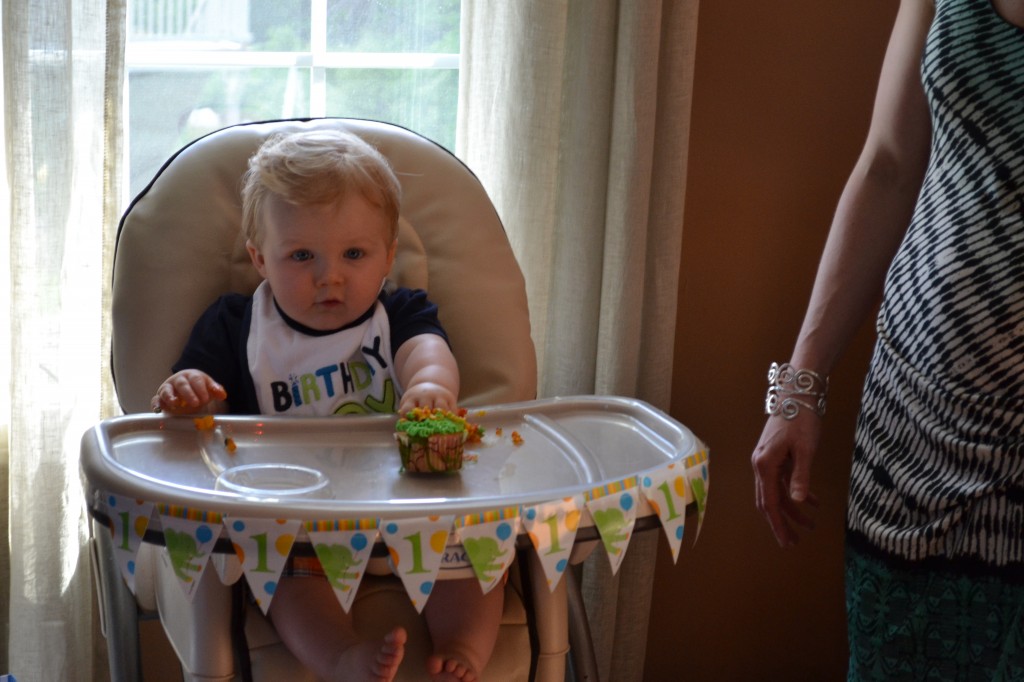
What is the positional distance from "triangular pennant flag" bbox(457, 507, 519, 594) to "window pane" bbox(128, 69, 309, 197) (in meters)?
1.04

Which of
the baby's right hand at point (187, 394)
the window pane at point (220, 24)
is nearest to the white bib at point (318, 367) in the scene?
the baby's right hand at point (187, 394)

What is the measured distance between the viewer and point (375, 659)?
98 centimetres

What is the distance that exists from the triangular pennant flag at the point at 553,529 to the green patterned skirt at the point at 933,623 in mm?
326

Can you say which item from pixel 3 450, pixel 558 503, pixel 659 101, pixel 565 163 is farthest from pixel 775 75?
pixel 3 450

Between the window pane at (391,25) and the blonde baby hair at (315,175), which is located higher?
the window pane at (391,25)

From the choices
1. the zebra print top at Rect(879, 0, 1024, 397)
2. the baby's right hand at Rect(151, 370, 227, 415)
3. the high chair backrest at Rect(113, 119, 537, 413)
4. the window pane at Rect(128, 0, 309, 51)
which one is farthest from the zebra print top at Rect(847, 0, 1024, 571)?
the window pane at Rect(128, 0, 309, 51)

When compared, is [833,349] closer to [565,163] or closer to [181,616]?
[565,163]

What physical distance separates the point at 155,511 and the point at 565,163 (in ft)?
2.99

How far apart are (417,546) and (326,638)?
213 mm

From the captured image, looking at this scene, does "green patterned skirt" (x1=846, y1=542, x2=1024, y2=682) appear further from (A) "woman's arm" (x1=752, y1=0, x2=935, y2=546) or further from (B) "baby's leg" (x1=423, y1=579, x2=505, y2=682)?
(B) "baby's leg" (x1=423, y1=579, x2=505, y2=682)

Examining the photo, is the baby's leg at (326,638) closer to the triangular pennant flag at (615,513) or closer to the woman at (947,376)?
the triangular pennant flag at (615,513)

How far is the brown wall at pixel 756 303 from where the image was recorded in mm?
1678

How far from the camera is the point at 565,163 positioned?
5.24 feet

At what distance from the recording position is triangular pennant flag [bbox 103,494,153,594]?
0.87 m
